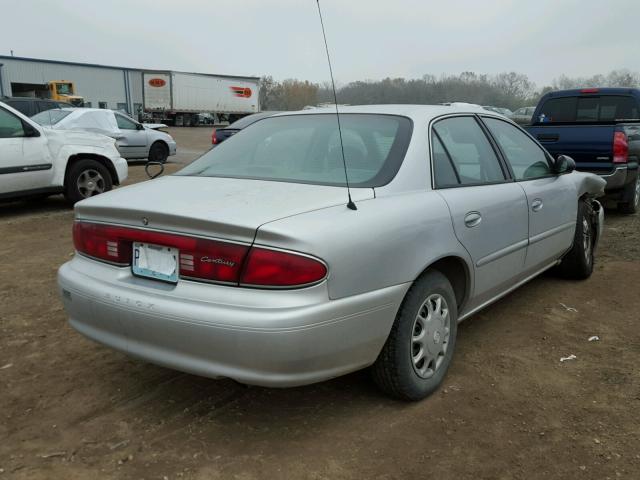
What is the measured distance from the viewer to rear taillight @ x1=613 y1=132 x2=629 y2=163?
23.7 feet

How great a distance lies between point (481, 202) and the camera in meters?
3.27

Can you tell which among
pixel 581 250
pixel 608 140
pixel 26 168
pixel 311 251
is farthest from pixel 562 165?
pixel 26 168

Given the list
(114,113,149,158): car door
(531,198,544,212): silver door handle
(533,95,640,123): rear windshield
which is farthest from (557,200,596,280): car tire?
(114,113,149,158): car door

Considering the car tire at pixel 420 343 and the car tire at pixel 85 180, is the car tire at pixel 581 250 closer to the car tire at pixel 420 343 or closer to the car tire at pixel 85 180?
the car tire at pixel 420 343

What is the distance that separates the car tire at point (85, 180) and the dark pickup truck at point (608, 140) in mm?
6249

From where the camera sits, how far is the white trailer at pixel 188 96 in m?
43.2

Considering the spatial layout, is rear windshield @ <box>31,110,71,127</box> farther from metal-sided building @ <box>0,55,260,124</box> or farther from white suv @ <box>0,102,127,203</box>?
metal-sided building @ <box>0,55,260,124</box>

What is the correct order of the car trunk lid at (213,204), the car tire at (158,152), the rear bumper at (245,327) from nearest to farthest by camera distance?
the rear bumper at (245,327)
the car trunk lid at (213,204)
the car tire at (158,152)

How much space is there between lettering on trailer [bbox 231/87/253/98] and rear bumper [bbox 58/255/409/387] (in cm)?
4766

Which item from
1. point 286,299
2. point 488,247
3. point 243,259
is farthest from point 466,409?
point 243,259

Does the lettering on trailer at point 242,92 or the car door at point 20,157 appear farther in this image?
the lettering on trailer at point 242,92

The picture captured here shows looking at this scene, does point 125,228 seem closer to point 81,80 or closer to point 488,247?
point 488,247

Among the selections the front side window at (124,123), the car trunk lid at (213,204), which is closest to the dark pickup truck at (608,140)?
the car trunk lid at (213,204)

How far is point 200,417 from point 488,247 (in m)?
1.84
